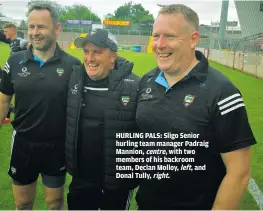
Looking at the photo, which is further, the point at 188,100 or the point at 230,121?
the point at 188,100

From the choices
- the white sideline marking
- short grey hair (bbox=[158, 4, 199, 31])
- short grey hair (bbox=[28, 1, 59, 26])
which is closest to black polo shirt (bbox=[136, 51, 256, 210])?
short grey hair (bbox=[158, 4, 199, 31])

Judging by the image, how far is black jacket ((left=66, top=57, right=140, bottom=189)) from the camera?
8.71 ft

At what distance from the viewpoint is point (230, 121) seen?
191cm

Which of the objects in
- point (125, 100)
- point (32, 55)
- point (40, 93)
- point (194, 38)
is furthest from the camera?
point (32, 55)

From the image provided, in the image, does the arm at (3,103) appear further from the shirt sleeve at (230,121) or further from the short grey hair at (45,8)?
the shirt sleeve at (230,121)

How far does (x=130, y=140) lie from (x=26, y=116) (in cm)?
110

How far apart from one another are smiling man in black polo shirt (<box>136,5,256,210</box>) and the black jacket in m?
0.32

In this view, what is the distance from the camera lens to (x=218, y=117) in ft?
6.34

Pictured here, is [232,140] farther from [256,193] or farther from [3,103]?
[256,193]

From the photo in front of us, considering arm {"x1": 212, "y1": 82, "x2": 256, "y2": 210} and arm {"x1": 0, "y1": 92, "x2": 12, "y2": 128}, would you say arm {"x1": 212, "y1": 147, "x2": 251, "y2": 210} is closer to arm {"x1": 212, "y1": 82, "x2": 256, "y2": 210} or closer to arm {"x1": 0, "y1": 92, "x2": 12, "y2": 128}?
arm {"x1": 212, "y1": 82, "x2": 256, "y2": 210}

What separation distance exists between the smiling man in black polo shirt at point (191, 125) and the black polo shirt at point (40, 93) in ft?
3.22

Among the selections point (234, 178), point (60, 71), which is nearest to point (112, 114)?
point (60, 71)

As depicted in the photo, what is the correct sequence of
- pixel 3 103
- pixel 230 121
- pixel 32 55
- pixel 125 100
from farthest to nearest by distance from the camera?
pixel 3 103
pixel 32 55
pixel 125 100
pixel 230 121

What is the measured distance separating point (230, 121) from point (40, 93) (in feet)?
5.92
